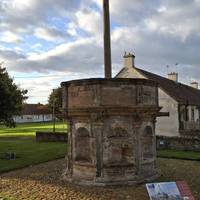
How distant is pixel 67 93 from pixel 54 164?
21.8ft

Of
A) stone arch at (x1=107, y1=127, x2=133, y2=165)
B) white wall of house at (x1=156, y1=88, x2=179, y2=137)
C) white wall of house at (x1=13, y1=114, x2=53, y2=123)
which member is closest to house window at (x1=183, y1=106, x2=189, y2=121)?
white wall of house at (x1=156, y1=88, x2=179, y2=137)

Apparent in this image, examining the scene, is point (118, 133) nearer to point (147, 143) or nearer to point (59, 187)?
point (147, 143)

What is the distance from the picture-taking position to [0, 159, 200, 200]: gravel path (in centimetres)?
1541

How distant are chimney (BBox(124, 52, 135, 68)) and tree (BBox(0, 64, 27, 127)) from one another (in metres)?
12.2

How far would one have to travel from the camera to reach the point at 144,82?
1873 centimetres

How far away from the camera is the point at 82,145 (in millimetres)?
19250

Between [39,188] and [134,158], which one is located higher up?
[134,158]

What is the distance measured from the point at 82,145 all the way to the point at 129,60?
20455 mm

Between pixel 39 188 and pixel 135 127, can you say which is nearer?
pixel 39 188

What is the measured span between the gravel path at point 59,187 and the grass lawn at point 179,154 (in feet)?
10.4

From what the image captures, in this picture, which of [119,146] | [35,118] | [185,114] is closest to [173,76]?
[185,114]

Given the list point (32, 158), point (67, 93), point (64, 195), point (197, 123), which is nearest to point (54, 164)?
point (32, 158)

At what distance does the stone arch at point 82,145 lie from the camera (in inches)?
748

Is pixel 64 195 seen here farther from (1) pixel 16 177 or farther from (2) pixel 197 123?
(2) pixel 197 123
